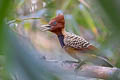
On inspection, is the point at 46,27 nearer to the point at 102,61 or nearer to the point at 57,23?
the point at 57,23

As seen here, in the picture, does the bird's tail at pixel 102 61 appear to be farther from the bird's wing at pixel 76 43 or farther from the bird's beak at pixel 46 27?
the bird's beak at pixel 46 27

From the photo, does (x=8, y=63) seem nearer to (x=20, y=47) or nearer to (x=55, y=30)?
(x=20, y=47)

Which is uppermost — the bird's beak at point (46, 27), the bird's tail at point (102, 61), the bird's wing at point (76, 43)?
the bird's beak at point (46, 27)

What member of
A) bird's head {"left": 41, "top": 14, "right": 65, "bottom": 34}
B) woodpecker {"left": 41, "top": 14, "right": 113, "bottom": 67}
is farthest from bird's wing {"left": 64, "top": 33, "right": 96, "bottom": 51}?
bird's head {"left": 41, "top": 14, "right": 65, "bottom": 34}

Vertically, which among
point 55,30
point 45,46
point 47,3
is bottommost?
point 45,46

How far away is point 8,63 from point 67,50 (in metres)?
1.68

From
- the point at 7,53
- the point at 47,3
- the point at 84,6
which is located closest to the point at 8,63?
the point at 7,53

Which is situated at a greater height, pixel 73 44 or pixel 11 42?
pixel 11 42

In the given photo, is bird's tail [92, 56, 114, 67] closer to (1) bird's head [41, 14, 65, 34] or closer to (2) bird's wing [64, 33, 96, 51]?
(2) bird's wing [64, 33, 96, 51]

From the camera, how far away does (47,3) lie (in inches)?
88.1

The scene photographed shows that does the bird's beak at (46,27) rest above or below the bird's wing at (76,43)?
above

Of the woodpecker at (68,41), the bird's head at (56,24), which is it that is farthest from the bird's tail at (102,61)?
the bird's head at (56,24)

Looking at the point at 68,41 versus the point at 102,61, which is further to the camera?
the point at 68,41

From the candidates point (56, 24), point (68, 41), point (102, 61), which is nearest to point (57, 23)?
point (56, 24)
